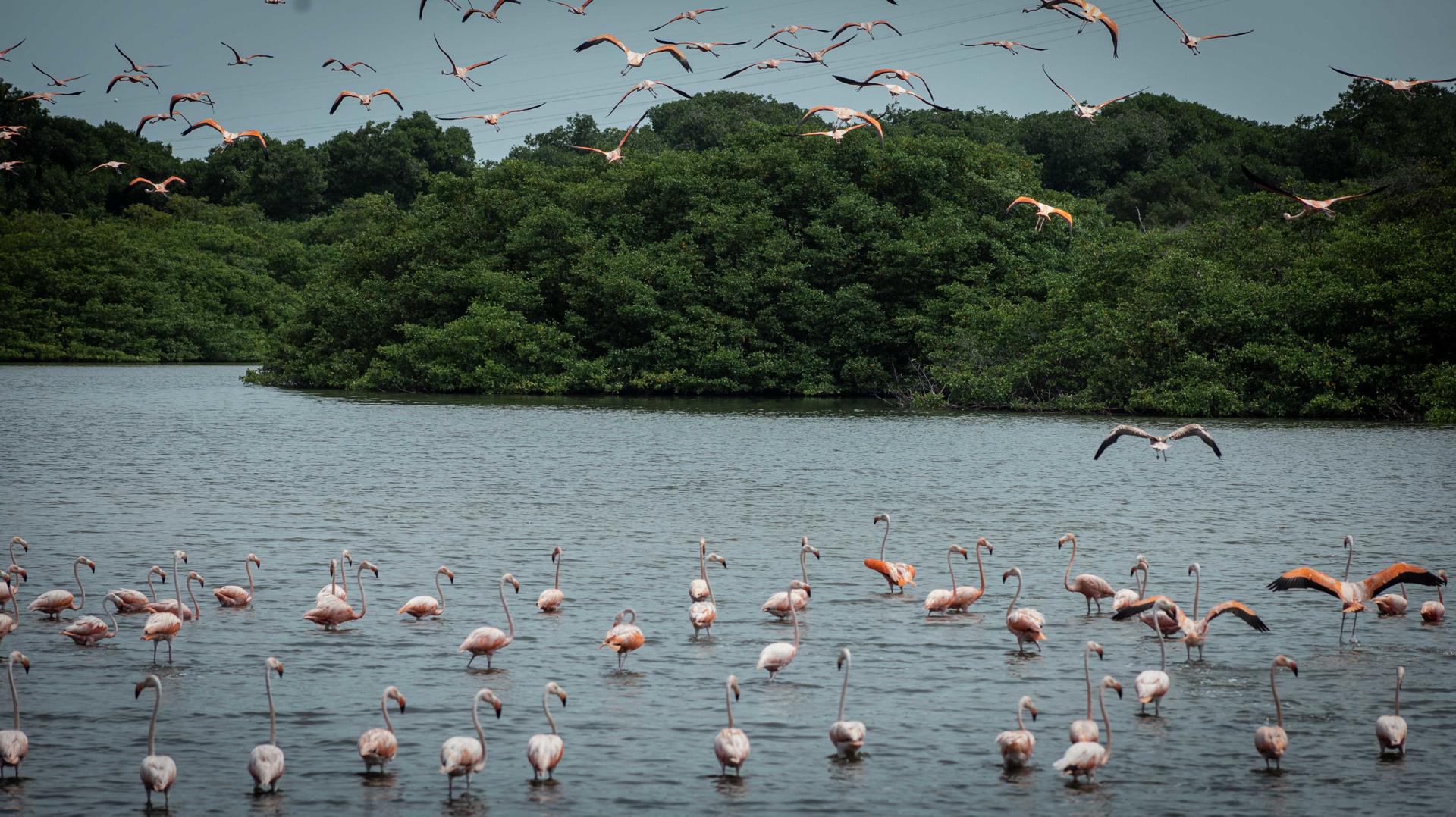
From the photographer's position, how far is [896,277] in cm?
5569

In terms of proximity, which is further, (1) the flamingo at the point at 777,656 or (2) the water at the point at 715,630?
(1) the flamingo at the point at 777,656

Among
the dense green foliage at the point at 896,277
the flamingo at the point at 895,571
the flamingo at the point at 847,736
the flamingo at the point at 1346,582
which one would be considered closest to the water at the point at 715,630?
the flamingo at the point at 847,736

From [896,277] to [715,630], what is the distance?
43255mm

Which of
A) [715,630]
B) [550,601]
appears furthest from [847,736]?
[550,601]

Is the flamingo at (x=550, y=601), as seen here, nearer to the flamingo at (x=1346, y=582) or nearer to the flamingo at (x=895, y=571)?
the flamingo at (x=895, y=571)

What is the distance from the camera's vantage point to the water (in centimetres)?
923

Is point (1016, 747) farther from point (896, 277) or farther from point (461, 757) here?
point (896, 277)

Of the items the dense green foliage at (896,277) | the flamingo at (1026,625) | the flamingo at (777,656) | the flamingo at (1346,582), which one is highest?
the dense green foliage at (896,277)

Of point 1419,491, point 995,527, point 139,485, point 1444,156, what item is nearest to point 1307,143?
point 1444,156

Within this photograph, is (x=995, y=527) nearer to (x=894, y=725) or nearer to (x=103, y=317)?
(x=894, y=725)

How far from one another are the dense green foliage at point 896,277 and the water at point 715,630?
32.8 ft

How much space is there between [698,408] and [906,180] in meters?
15.8

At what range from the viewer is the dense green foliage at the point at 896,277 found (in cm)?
4300

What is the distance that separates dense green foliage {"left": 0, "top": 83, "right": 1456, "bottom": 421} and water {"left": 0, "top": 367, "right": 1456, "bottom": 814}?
9.99m
